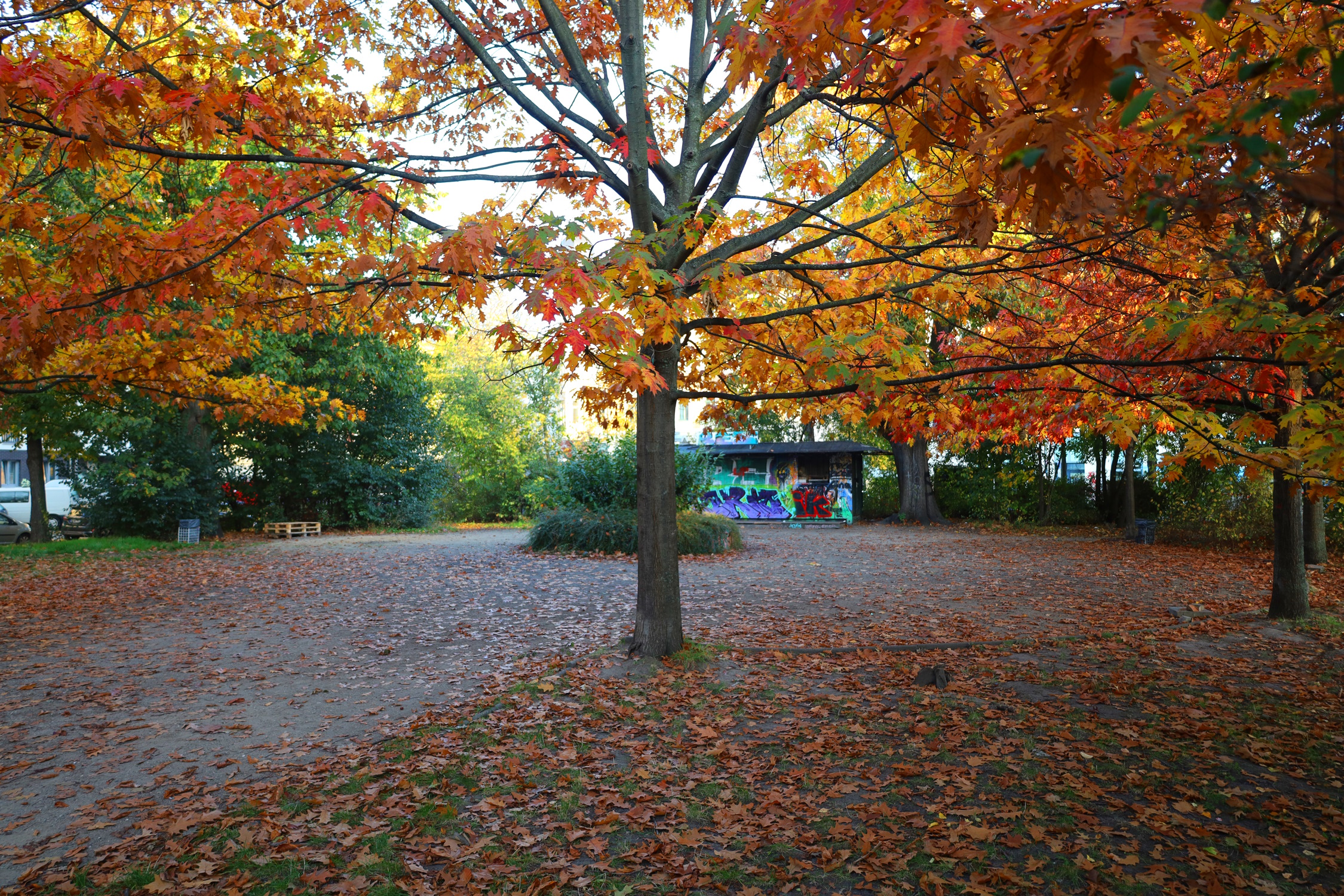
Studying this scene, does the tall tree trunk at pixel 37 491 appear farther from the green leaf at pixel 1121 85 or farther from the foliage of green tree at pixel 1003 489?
the foliage of green tree at pixel 1003 489

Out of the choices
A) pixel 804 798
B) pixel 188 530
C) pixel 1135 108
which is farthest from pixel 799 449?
pixel 1135 108

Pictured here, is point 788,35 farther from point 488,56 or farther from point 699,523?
point 699,523

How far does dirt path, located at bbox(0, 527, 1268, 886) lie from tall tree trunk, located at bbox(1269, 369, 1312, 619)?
1.08 m

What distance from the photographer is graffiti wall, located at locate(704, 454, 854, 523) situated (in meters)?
26.7

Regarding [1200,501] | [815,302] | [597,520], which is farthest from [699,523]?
[1200,501]

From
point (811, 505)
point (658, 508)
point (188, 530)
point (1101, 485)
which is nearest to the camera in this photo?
point (658, 508)

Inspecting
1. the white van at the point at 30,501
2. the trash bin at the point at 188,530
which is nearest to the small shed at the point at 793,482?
the trash bin at the point at 188,530

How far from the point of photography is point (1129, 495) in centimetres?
2050

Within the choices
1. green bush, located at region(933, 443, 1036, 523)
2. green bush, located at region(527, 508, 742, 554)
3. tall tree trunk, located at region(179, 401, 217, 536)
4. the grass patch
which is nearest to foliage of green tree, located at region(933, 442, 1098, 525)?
green bush, located at region(933, 443, 1036, 523)

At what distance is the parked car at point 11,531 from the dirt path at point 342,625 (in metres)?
9.55

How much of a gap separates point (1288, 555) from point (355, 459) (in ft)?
75.2

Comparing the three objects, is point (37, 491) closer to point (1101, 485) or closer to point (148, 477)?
point (148, 477)

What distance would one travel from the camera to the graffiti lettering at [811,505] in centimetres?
2675

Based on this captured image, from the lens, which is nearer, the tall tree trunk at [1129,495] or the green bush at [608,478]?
the green bush at [608,478]
